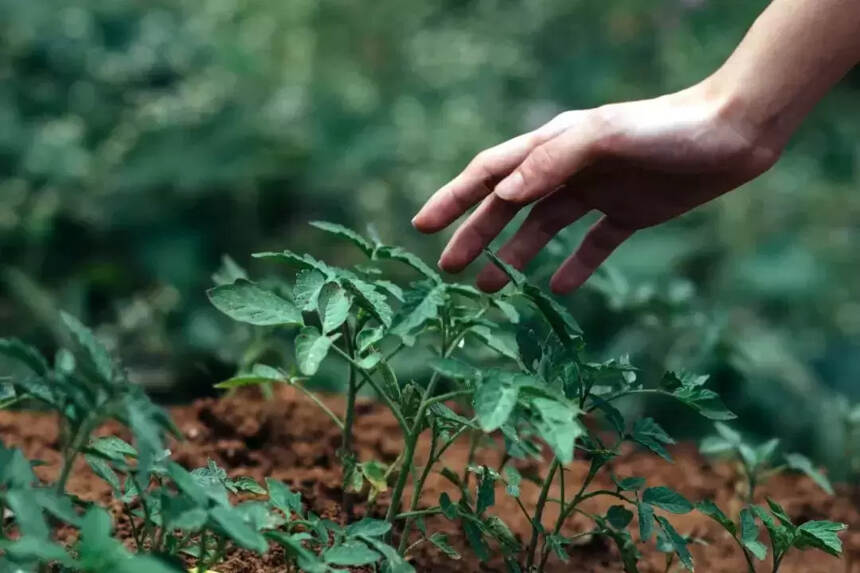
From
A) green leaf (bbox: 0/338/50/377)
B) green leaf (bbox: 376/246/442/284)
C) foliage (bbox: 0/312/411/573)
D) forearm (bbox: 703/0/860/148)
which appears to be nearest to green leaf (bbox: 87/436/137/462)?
foliage (bbox: 0/312/411/573)

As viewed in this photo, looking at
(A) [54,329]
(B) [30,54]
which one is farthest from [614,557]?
(B) [30,54]

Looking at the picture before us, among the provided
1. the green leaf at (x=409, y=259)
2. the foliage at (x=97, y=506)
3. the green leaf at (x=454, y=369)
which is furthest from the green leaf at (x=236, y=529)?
the green leaf at (x=409, y=259)

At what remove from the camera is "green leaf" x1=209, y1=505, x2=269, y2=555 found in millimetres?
868

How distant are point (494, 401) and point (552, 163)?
42cm

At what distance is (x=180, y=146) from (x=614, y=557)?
8.51 ft

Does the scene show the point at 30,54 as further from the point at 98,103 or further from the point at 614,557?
the point at 614,557

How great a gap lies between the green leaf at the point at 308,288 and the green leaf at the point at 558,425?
0.85 feet

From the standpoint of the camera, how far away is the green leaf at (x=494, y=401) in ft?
3.10

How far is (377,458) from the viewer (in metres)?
1.70

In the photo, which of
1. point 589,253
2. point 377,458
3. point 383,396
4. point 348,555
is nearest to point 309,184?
point 377,458

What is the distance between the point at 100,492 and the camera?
1.47 meters

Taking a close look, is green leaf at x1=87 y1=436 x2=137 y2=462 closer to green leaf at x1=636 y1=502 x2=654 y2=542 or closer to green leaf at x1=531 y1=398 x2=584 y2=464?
green leaf at x1=531 y1=398 x2=584 y2=464

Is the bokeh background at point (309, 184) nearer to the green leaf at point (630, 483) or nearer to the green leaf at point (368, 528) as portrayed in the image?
the green leaf at point (630, 483)

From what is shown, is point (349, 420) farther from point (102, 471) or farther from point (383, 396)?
point (102, 471)
